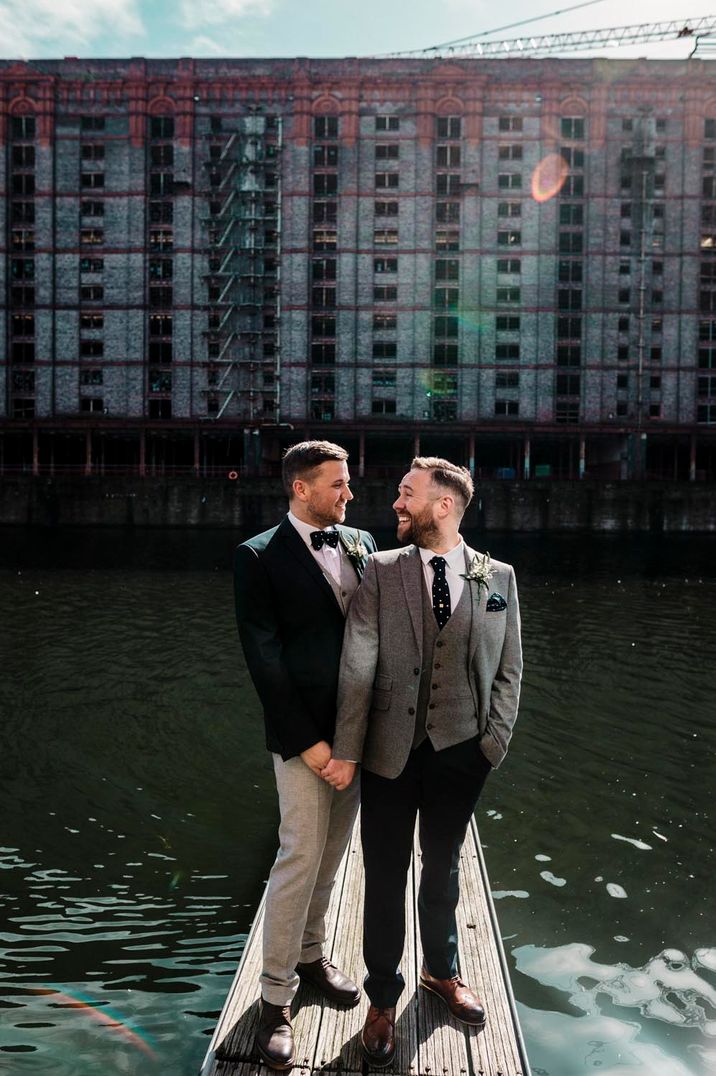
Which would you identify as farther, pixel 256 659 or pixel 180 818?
pixel 180 818

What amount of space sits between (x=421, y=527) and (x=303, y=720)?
1182 millimetres

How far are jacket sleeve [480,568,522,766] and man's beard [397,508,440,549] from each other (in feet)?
1.65

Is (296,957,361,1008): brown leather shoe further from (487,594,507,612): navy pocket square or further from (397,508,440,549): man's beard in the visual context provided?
(397,508,440,549): man's beard

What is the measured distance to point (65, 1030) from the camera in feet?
16.5

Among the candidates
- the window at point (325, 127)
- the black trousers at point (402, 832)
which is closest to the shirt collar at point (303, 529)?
the black trousers at point (402, 832)

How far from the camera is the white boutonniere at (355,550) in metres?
4.19

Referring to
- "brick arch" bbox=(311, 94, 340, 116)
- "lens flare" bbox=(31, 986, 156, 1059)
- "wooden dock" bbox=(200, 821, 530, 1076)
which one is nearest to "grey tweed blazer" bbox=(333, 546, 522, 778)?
"wooden dock" bbox=(200, 821, 530, 1076)

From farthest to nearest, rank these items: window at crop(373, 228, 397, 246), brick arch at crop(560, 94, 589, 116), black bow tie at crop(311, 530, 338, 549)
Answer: window at crop(373, 228, 397, 246) < brick arch at crop(560, 94, 589, 116) < black bow tie at crop(311, 530, 338, 549)

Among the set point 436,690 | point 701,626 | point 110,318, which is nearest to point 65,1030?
point 436,690

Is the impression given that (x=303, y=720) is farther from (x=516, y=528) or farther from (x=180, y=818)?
(x=516, y=528)

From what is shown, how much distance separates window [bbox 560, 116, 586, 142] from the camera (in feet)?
210

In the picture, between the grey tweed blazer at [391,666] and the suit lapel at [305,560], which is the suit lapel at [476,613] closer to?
the grey tweed blazer at [391,666]

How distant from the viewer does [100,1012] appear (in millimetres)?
5195

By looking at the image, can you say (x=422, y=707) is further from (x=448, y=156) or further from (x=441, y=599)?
(x=448, y=156)
